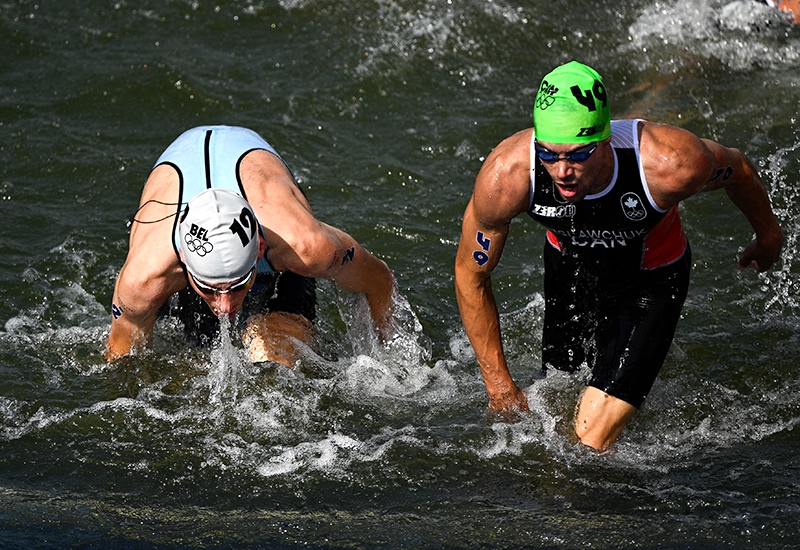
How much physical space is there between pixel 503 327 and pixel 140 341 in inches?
102

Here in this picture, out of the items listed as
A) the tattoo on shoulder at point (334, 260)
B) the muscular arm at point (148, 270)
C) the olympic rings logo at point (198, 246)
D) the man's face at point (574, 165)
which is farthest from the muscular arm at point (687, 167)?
the muscular arm at point (148, 270)

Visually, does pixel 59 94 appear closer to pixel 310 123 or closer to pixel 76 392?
pixel 310 123

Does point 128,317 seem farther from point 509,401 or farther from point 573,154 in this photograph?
point 573,154

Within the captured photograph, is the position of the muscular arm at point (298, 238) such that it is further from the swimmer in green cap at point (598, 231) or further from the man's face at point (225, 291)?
the swimmer in green cap at point (598, 231)

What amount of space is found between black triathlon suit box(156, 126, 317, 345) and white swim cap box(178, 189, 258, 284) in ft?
1.03

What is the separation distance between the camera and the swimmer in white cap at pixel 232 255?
200 inches

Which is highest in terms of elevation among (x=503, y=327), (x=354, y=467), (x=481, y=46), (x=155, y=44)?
(x=155, y=44)

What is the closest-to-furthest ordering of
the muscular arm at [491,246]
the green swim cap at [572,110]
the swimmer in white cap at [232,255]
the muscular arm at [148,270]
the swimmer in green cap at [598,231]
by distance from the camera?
the green swim cap at [572,110]
the swimmer in green cap at [598,231]
the muscular arm at [491,246]
the swimmer in white cap at [232,255]
the muscular arm at [148,270]

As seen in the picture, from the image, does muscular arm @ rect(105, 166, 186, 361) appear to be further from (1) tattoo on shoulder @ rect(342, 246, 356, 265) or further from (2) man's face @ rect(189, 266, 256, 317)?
(1) tattoo on shoulder @ rect(342, 246, 356, 265)

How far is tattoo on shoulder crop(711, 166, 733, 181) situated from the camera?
5.13m

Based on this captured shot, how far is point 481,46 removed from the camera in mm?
10750

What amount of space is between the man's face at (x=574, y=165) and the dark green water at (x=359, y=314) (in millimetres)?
1525

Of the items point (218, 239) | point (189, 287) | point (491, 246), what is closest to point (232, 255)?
point (218, 239)

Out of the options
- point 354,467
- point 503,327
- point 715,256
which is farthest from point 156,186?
point 715,256
